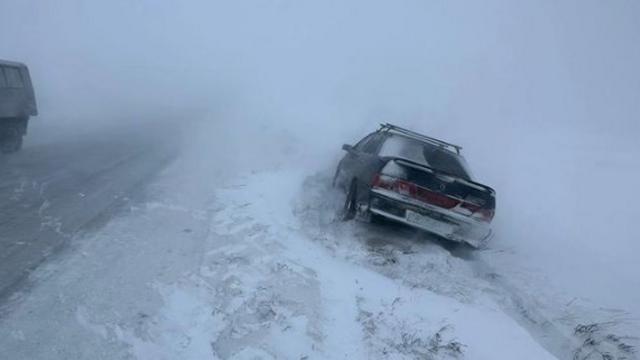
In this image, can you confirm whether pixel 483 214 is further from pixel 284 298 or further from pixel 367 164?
pixel 284 298

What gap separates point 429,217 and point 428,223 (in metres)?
0.09

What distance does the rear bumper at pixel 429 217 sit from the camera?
8352mm

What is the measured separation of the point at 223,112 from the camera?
77.9 ft

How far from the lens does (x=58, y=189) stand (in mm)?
9344

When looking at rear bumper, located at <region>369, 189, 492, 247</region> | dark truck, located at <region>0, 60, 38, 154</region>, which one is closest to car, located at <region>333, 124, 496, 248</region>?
rear bumper, located at <region>369, 189, 492, 247</region>

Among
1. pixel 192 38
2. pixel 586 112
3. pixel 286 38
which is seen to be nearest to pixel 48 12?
pixel 192 38

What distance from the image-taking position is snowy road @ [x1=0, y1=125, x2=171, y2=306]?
6.52m

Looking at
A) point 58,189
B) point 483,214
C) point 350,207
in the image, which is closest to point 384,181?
point 350,207

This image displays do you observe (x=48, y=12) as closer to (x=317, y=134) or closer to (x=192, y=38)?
(x=192, y=38)

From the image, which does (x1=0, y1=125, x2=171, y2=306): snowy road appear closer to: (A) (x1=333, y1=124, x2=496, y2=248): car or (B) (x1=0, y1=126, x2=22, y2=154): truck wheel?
(B) (x1=0, y1=126, x2=22, y2=154): truck wheel

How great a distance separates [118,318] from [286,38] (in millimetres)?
37987

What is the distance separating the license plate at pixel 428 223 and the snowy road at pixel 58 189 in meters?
3.99

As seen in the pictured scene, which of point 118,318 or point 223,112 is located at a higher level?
point 118,318

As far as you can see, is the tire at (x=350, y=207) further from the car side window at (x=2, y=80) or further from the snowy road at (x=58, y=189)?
the car side window at (x=2, y=80)
